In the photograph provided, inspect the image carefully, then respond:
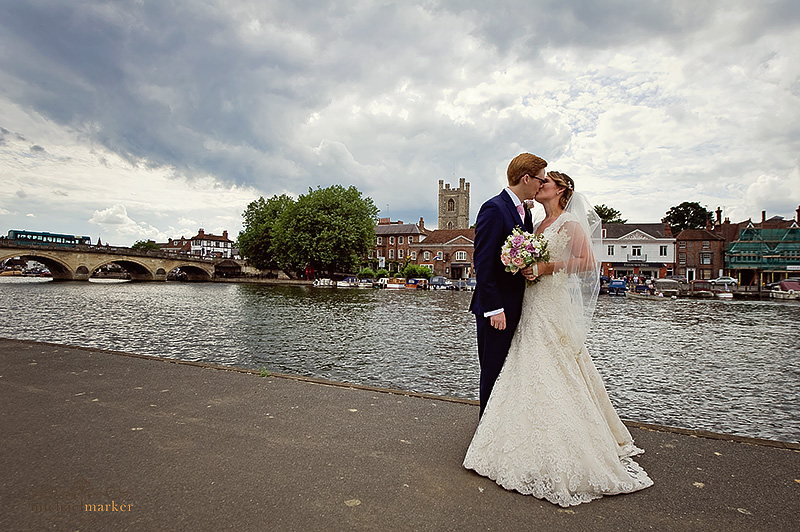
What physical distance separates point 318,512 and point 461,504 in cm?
96

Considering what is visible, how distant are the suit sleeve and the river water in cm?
473

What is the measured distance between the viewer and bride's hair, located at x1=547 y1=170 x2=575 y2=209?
Result: 4145 millimetres

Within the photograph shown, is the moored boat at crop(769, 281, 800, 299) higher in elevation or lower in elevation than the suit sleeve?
lower

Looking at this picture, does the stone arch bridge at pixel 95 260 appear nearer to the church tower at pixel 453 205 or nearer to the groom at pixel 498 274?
the church tower at pixel 453 205

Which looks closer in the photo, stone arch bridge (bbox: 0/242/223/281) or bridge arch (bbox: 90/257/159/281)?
stone arch bridge (bbox: 0/242/223/281)

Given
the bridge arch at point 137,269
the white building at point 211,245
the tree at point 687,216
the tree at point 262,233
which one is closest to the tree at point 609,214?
the tree at point 687,216

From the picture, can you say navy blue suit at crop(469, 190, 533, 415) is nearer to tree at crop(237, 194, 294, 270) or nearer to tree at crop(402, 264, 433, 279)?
tree at crop(402, 264, 433, 279)

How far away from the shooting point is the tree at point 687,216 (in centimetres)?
8438

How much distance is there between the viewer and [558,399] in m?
3.58

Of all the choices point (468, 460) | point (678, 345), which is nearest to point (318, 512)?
point (468, 460)

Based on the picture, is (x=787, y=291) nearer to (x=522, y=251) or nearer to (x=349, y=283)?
(x=349, y=283)

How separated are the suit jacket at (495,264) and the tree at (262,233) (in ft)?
241

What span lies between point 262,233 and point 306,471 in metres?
75.1

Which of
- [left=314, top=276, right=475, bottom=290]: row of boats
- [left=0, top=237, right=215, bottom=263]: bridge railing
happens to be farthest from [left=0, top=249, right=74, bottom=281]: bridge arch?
[left=314, top=276, right=475, bottom=290]: row of boats
